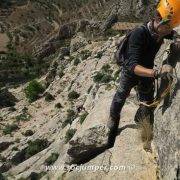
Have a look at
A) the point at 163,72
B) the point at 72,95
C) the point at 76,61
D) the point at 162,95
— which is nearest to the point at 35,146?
the point at 72,95

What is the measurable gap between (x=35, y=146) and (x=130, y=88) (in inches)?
641

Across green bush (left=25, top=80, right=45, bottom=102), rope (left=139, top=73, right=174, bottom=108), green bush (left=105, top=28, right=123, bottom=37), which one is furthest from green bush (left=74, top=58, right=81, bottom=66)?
rope (left=139, top=73, right=174, bottom=108)

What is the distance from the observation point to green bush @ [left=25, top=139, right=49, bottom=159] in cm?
2405

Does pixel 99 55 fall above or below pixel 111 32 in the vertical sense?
above

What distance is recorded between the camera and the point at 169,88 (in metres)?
8.19

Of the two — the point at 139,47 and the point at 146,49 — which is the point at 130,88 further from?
the point at 139,47

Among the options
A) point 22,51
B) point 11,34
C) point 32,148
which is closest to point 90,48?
point 32,148

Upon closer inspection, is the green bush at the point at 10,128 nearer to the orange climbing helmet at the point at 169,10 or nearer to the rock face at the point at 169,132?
the rock face at the point at 169,132

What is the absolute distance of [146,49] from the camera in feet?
28.0

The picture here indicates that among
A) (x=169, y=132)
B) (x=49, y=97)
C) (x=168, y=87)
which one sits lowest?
(x=49, y=97)

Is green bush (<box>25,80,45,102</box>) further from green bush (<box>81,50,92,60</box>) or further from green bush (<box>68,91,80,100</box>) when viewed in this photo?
green bush (<box>68,91,80,100</box>)

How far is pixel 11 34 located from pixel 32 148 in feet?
267

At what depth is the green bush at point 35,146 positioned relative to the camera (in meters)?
24.1

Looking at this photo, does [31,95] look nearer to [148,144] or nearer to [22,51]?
[148,144]
